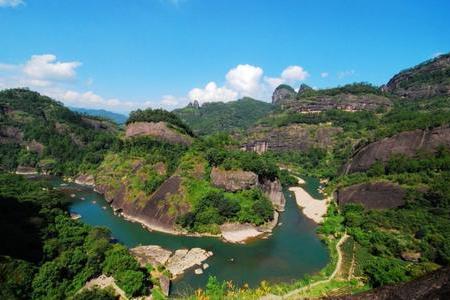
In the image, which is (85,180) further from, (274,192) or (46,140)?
(274,192)

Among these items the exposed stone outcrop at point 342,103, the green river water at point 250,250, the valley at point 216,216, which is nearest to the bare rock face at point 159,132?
the valley at point 216,216

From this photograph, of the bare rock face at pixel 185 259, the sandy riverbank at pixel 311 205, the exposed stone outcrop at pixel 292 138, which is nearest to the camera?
the bare rock face at pixel 185 259

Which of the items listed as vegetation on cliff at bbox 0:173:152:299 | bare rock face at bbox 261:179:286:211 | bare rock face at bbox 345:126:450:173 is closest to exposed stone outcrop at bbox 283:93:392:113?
bare rock face at bbox 345:126:450:173

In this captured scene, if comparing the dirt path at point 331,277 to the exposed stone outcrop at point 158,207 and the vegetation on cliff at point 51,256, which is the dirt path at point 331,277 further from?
the exposed stone outcrop at point 158,207

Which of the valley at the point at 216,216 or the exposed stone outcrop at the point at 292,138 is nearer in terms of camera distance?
the valley at the point at 216,216

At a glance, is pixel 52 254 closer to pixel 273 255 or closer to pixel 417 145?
pixel 273 255

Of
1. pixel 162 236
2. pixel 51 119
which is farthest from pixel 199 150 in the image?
pixel 51 119
